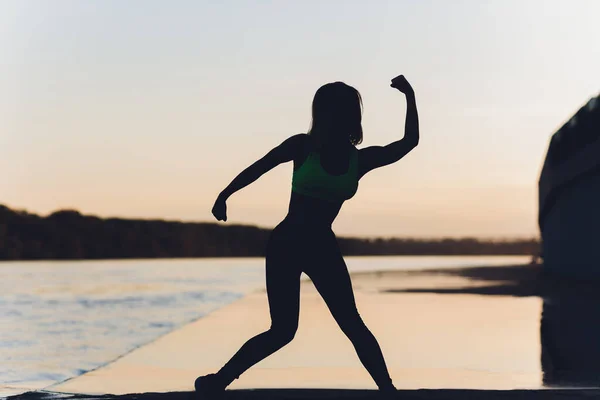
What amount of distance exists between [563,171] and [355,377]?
24.0 metres

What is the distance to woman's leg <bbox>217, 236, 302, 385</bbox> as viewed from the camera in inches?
217

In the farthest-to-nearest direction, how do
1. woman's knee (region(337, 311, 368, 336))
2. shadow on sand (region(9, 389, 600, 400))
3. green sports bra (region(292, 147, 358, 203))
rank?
shadow on sand (region(9, 389, 600, 400))
woman's knee (region(337, 311, 368, 336))
green sports bra (region(292, 147, 358, 203))

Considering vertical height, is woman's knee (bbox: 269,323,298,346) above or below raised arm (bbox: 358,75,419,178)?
below

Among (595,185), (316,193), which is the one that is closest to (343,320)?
(316,193)

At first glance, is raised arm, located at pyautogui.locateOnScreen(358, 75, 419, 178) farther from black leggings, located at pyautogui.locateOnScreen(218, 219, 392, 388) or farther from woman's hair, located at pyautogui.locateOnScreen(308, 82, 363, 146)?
black leggings, located at pyautogui.locateOnScreen(218, 219, 392, 388)

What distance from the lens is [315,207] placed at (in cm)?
546

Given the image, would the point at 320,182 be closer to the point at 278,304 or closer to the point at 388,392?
the point at 278,304

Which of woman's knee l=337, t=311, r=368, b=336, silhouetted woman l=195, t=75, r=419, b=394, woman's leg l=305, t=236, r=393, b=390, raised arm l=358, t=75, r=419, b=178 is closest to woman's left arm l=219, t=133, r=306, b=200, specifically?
silhouetted woman l=195, t=75, r=419, b=394

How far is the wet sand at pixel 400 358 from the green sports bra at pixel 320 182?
54.0 inches

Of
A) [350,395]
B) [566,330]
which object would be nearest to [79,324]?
[566,330]

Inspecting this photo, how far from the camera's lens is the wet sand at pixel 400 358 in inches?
292

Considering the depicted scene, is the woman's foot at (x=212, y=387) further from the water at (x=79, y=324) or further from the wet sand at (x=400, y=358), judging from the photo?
the water at (x=79, y=324)

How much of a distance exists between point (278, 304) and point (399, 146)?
1169 millimetres

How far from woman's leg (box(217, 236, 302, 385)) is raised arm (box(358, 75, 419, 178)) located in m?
0.68
